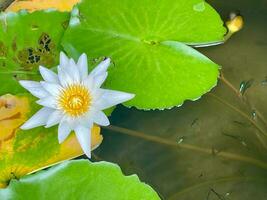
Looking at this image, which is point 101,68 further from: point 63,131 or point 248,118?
point 248,118

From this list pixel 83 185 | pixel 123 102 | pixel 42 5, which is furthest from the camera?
pixel 42 5

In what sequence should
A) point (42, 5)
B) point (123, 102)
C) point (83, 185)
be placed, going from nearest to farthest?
point (83, 185)
point (123, 102)
point (42, 5)

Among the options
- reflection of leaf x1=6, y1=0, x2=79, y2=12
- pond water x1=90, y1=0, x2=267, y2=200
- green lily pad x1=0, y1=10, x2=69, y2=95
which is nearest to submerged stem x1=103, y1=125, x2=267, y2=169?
pond water x1=90, y1=0, x2=267, y2=200

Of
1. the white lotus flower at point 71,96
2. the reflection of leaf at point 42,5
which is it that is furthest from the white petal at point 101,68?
the reflection of leaf at point 42,5

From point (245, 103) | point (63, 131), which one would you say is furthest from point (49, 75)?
point (245, 103)

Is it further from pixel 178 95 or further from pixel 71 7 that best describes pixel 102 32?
pixel 178 95

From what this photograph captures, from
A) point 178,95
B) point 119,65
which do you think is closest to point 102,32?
point 119,65

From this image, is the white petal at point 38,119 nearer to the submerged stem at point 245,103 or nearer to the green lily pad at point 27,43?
the green lily pad at point 27,43
